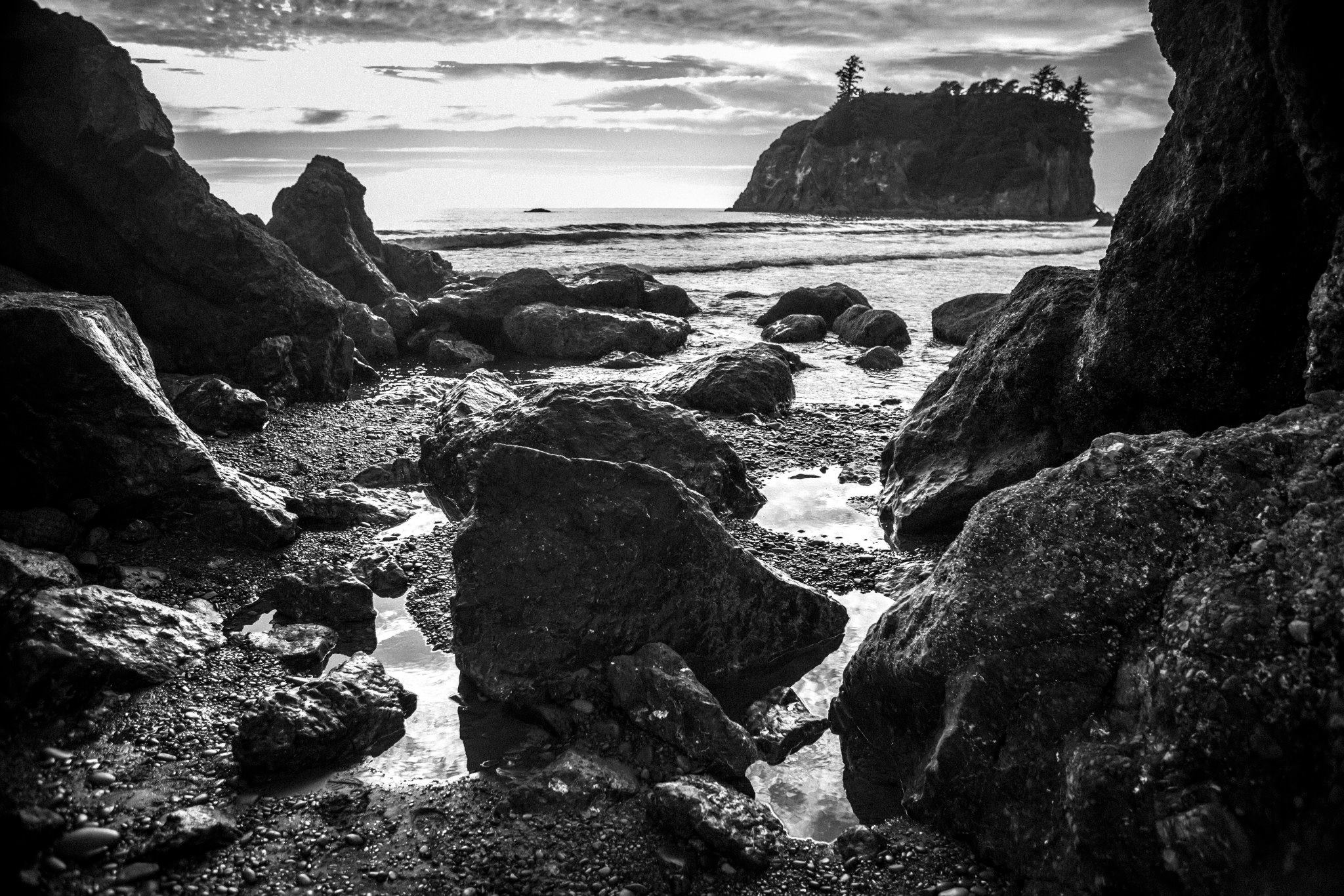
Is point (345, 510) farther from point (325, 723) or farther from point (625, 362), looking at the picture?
point (625, 362)

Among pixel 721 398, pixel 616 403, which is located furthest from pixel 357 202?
pixel 616 403

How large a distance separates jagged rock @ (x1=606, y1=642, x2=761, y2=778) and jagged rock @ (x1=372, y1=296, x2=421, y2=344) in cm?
1291

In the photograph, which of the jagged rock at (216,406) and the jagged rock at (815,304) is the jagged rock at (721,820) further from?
the jagged rock at (815,304)

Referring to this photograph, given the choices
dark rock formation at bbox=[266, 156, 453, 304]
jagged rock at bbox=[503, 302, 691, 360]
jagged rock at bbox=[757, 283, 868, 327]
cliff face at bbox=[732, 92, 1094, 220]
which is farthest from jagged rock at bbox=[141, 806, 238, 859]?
cliff face at bbox=[732, 92, 1094, 220]

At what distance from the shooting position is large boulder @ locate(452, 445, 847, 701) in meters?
5.12

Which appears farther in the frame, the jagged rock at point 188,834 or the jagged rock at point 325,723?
the jagged rock at point 325,723

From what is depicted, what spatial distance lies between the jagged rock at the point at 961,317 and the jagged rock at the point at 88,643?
15.1m

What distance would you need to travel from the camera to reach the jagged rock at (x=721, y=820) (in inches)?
147

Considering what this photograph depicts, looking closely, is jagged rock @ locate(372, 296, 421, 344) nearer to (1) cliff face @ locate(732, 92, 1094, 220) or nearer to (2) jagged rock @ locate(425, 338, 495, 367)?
(2) jagged rock @ locate(425, 338, 495, 367)

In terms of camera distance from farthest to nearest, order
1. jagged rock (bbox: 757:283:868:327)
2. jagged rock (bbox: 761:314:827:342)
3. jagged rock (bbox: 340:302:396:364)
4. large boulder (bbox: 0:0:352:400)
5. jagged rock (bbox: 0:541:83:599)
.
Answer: jagged rock (bbox: 757:283:868:327) → jagged rock (bbox: 761:314:827:342) → jagged rock (bbox: 340:302:396:364) → large boulder (bbox: 0:0:352:400) → jagged rock (bbox: 0:541:83:599)

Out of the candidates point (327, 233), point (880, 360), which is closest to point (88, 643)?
point (880, 360)

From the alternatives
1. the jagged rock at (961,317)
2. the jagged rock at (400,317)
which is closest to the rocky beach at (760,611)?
the jagged rock at (400,317)

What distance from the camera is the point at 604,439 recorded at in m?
7.95

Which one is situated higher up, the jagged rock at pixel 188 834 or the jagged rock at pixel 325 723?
the jagged rock at pixel 325 723
